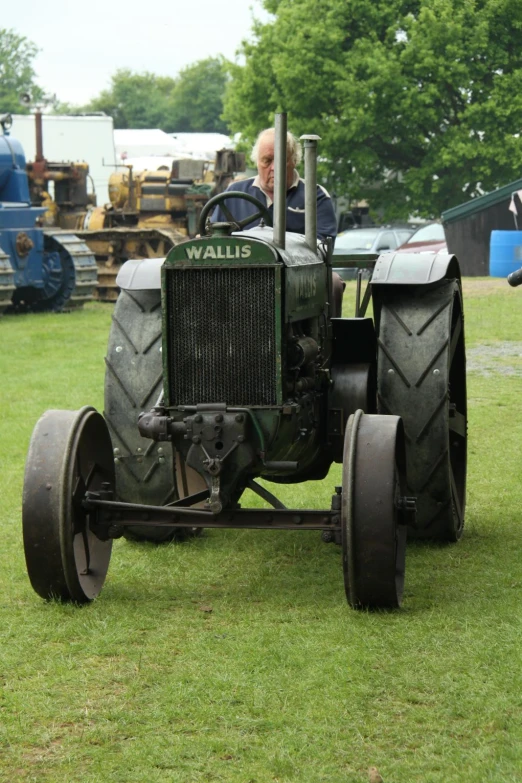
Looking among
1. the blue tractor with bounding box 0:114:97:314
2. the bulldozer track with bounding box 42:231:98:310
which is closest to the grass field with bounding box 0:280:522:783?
the blue tractor with bounding box 0:114:97:314

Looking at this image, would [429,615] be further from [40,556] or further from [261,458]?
[40,556]

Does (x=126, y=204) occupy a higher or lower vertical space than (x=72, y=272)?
higher

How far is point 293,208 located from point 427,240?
77.0ft

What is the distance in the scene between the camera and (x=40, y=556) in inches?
194

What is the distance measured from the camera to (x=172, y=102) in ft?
417

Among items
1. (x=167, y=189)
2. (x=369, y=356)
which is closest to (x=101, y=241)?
(x=167, y=189)

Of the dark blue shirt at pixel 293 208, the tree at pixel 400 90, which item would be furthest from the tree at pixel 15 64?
the dark blue shirt at pixel 293 208

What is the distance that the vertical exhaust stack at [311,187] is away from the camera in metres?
5.33

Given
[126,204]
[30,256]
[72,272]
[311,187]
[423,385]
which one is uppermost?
[311,187]

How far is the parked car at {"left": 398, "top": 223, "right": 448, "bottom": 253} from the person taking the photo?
28000 millimetres

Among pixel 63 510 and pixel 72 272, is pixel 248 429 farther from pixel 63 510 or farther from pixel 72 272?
pixel 72 272

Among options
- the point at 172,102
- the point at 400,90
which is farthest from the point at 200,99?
the point at 400,90

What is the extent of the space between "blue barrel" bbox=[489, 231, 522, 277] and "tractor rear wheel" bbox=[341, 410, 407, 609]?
20945 millimetres

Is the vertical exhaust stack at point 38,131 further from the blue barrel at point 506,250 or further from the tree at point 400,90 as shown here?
the tree at point 400,90
